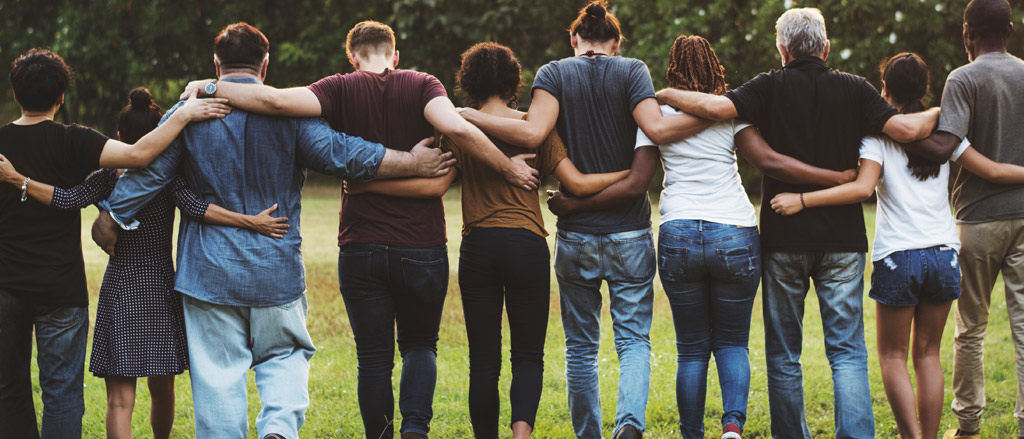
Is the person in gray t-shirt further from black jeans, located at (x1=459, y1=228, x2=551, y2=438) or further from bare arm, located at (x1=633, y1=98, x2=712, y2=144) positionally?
black jeans, located at (x1=459, y1=228, x2=551, y2=438)

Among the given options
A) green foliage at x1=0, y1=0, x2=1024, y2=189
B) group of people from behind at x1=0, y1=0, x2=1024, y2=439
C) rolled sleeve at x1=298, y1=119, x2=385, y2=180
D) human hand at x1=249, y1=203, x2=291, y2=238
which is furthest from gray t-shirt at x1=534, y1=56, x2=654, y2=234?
green foliage at x1=0, y1=0, x2=1024, y2=189

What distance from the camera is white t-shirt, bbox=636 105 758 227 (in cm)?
403

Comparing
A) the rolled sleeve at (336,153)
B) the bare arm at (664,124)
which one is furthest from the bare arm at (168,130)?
the bare arm at (664,124)

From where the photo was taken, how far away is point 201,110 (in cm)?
371

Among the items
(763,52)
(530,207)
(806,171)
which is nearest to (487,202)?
(530,207)

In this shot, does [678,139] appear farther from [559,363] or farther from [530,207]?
[559,363]

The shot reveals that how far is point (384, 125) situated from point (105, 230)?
1.24m

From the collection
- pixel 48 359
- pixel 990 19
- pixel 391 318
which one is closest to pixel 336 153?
pixel 391 318

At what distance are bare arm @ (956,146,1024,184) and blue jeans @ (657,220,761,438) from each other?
1.14m

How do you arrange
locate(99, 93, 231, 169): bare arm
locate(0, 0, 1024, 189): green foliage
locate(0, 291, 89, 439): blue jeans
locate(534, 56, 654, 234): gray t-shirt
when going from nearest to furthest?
locate(99, 93, 231, 169): bare arm → locate(0, 291, 89, 439): blue jeans → locate(534, 56, 654, 234): gray t-shirt → locate(0, 0, 1024, 189): green foliage

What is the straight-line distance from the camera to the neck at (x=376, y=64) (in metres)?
4.09

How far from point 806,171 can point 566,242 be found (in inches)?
42.8

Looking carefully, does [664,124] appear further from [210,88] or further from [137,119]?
[137,119]

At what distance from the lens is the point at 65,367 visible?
396 cm
